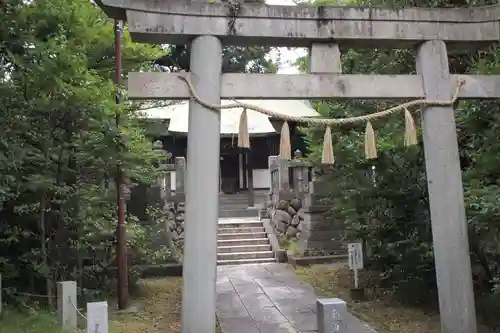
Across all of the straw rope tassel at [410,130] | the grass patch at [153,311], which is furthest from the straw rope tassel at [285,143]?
the grass patch at [153,311]

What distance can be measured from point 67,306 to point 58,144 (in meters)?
2.98

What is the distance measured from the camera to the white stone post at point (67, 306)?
633cm

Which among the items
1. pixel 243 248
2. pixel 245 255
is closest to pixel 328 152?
pixel 245 255

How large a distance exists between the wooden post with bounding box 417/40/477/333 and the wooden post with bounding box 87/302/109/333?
3.91 meters

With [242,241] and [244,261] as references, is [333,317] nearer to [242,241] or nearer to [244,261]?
[244,261]

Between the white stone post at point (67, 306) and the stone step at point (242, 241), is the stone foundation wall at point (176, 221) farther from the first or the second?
the white stone post at point (67, 306)

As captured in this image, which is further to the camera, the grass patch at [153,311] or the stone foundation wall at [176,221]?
the stone foundation wall at [176,221]

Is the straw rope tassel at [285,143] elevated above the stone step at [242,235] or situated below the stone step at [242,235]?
above

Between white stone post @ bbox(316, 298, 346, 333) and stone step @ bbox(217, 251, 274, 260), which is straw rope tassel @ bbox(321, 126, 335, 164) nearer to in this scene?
white stone post @ bbox(316, 298, 346, 333)

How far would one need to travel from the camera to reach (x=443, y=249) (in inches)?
217

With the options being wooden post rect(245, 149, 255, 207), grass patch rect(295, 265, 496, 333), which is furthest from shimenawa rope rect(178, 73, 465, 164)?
wooden post rect(245, 149, 255, 207)

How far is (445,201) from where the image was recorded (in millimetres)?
5559

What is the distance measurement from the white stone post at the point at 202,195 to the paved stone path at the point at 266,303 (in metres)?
2.34

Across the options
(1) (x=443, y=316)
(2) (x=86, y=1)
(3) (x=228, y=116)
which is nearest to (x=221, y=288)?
(1) (x=443, y=316)
